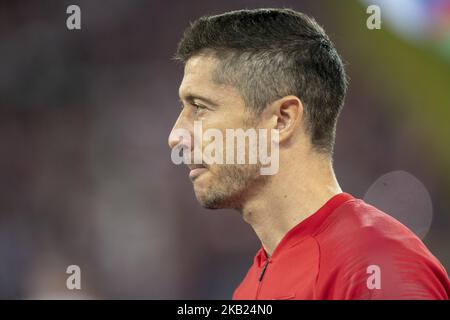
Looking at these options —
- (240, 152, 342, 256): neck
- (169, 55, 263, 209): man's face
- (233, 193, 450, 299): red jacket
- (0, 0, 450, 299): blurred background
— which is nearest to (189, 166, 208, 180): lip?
(169, 55, 263, 209): man's face

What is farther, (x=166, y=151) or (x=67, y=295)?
(x=166, y=151)

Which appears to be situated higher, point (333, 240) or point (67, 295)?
point (333, 240)

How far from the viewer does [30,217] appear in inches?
230

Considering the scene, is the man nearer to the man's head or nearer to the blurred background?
the man's head

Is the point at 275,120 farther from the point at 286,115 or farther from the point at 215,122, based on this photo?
the point at 215,122

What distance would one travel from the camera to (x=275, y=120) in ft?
7.13

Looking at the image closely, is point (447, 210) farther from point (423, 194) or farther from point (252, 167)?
point (252, 167)

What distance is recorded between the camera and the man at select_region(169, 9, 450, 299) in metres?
2.06

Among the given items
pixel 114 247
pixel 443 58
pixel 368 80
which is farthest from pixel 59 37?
pixel 443 58

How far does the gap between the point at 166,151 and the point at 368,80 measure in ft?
6.30

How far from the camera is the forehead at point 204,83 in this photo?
85.9 inches

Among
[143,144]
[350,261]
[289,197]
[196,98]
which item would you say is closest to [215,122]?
[196,98]

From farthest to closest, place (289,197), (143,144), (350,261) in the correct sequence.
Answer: (143,144), (289,197), (350,261)

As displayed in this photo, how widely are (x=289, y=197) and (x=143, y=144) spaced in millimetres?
4040
